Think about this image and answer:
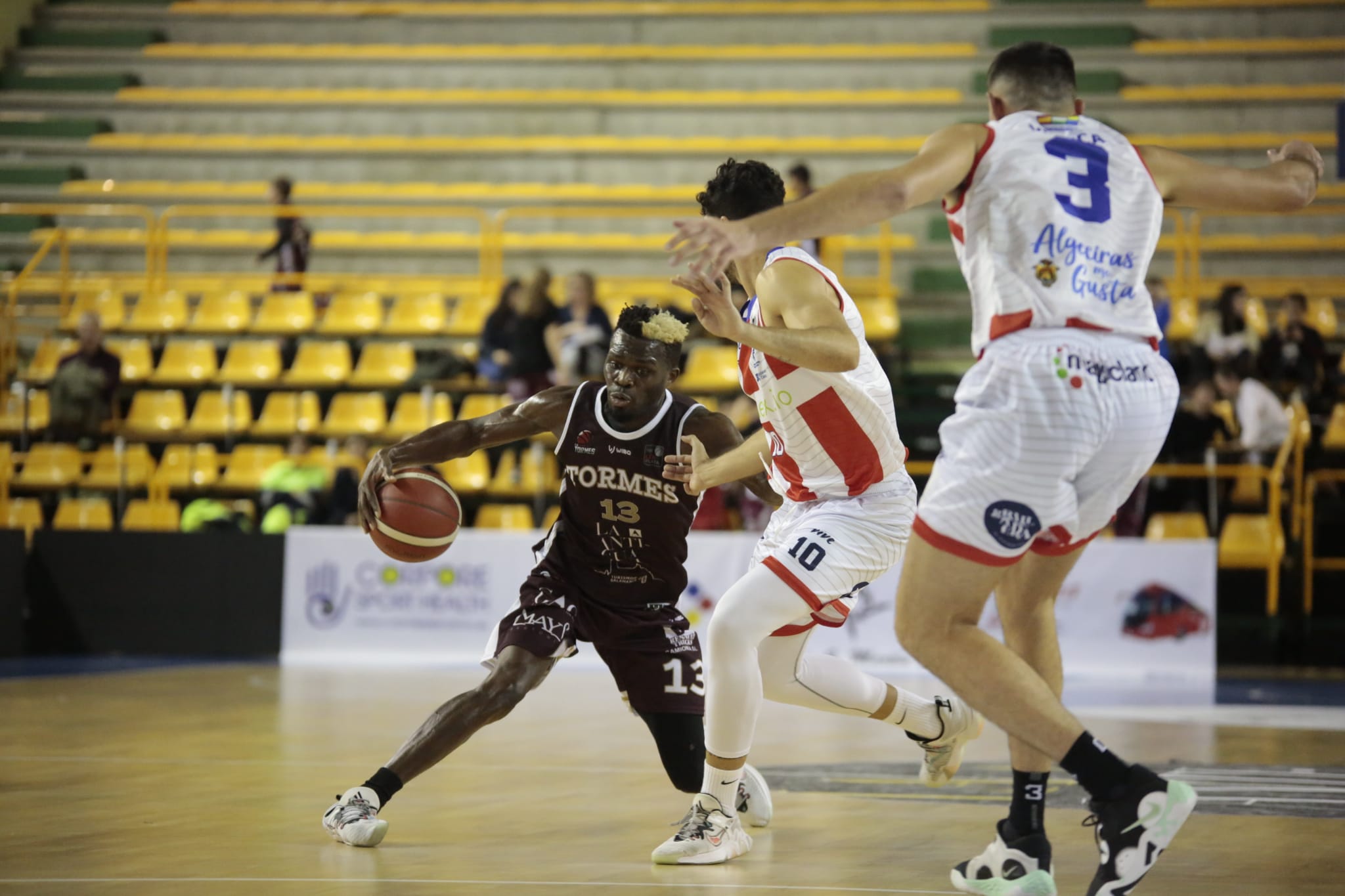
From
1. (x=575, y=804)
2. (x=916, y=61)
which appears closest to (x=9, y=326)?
(x=916, y=61)

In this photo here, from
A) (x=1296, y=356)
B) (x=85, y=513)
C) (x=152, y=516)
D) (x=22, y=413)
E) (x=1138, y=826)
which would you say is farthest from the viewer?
(x=22, y=413)

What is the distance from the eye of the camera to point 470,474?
14.9 m

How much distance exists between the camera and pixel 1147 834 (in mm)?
3748

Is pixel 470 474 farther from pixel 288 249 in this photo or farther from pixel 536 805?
pixel 536 805

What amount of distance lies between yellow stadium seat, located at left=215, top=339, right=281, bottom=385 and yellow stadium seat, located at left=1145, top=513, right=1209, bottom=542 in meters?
8.55

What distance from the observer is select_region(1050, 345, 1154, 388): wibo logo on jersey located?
383 centimetres

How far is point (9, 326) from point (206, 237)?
374 centimetres

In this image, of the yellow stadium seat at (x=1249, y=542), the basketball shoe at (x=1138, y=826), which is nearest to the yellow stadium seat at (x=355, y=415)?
the yellow stadium seat at (x=1249, y=542)

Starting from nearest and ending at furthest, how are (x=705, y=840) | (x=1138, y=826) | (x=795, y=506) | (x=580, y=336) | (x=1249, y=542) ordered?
(x=1138, y=826)
(x=705, y=840)
(x=795, y=506)
(x=1249, y=542)
(x=580, y=336)

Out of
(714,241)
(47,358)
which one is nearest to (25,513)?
(47,358)

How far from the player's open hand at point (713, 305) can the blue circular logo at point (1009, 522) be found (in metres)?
0.87

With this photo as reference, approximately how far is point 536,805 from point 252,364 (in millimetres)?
11459

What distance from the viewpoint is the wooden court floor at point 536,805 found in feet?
14.9

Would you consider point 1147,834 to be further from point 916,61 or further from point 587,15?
point 587,15
